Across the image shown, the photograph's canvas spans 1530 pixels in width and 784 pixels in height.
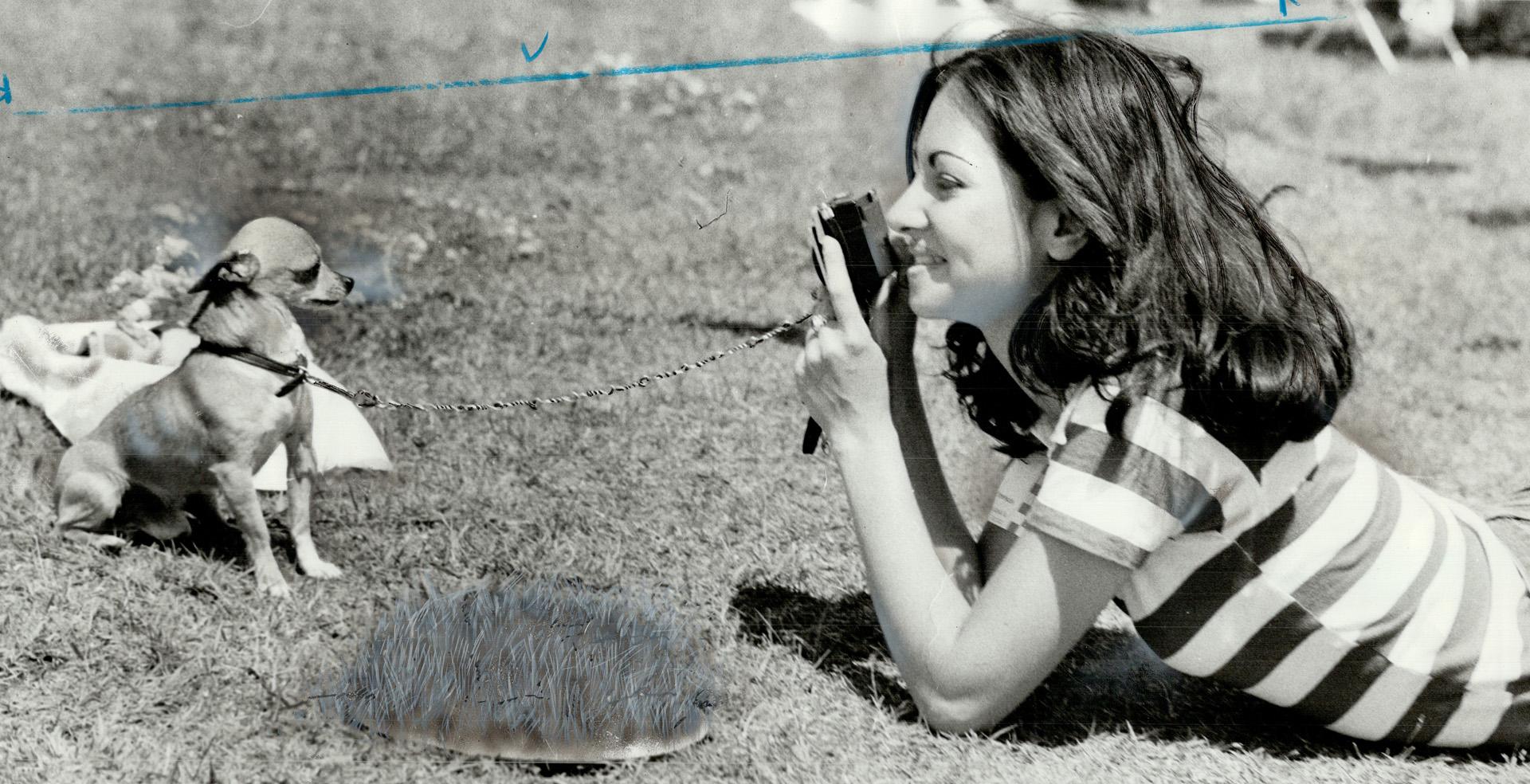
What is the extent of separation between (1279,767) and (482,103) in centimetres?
285

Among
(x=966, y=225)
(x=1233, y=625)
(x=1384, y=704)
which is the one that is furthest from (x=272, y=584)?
(x=1384, y=704)

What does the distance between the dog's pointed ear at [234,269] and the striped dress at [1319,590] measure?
4.01ft

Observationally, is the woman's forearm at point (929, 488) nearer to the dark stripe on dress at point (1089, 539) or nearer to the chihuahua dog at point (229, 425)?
the dark stripe on dress at point (1089, 539)

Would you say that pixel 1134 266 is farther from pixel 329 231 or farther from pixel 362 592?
pixel 329 231

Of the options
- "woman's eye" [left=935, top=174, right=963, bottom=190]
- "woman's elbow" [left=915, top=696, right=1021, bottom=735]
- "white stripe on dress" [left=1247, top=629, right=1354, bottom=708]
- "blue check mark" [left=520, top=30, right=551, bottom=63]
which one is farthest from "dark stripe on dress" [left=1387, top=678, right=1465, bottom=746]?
"blue check mark" [left=520, top=30, right=551, bottom=63]

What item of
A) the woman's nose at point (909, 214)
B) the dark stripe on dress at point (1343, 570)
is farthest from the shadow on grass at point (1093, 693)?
the woman's nose at point (909, 214)

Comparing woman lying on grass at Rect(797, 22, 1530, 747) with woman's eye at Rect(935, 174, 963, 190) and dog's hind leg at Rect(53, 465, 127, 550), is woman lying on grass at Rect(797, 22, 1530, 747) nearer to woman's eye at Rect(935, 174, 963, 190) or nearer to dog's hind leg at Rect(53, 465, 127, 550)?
woman's eye at Rect(935, 174, 963, 190)

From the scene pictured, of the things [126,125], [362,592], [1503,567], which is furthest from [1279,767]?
[126,125]

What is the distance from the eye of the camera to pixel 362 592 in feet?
6.92

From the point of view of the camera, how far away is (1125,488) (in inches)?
64.5

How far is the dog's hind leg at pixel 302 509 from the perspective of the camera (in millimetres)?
2188

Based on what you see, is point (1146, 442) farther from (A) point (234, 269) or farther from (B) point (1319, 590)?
(A) point (234, 269)

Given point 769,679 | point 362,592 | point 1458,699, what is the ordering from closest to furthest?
1. point 1458,699
2. point 769,679
3. point 362,592

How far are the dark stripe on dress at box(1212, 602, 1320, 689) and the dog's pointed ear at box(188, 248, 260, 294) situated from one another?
1551 mm
